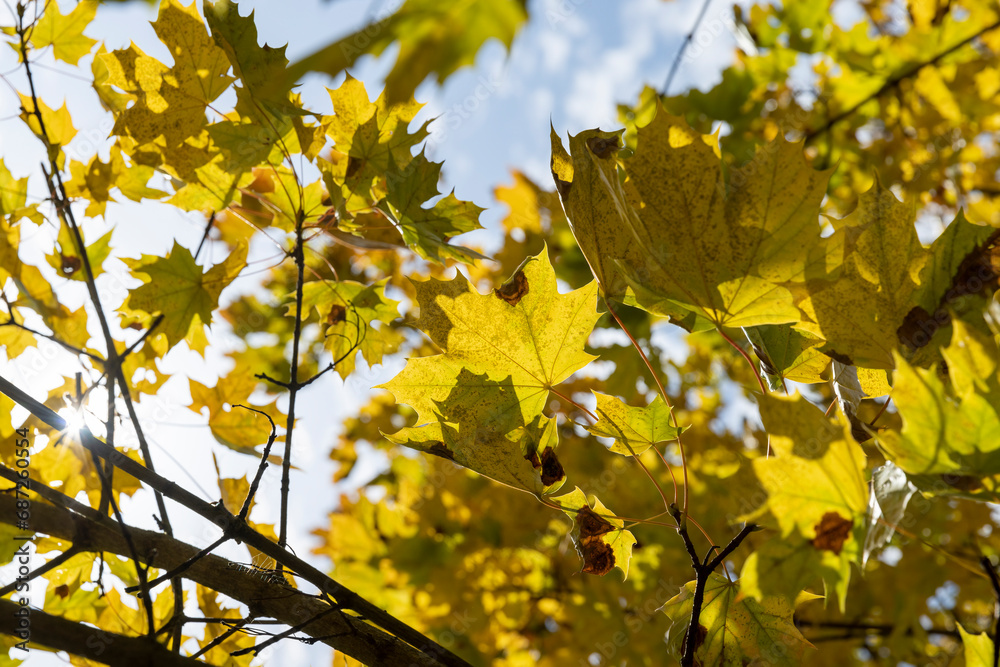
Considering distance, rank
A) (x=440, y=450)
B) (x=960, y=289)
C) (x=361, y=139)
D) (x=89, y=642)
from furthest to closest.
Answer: (x=361, y=139), (x=440, y=450), (x=960, y=289), (x=89, y=642)

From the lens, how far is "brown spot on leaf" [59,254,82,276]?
1.16 metres

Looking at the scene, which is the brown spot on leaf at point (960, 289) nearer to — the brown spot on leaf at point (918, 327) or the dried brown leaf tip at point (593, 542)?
the brown spot on leaf at point (918, 327)

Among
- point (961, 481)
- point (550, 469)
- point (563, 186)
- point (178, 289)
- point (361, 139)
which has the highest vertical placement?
point (361, 139)

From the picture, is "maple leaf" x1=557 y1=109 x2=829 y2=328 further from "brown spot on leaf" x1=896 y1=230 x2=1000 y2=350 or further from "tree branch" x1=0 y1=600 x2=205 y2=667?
"tree branch" x1=0 y1=600 x2=205 y2=667

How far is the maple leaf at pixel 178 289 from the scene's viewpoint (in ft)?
3.49

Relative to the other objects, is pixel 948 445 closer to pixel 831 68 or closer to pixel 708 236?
pixel 708 236

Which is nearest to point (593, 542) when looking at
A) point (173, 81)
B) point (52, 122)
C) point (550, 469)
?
point (550, 469)

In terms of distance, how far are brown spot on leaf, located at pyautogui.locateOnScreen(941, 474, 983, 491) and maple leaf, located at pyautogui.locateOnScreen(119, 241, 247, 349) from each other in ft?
3.52

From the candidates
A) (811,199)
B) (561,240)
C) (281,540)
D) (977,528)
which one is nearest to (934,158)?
(977,528)

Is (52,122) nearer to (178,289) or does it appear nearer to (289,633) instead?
(178,289)

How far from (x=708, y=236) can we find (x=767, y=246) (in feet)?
0.21

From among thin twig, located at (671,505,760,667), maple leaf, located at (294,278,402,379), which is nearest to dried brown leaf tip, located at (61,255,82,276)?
maple leaf, located at (294,278,402,379)

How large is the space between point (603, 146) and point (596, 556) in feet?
1.78

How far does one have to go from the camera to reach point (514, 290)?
779 millimetres
